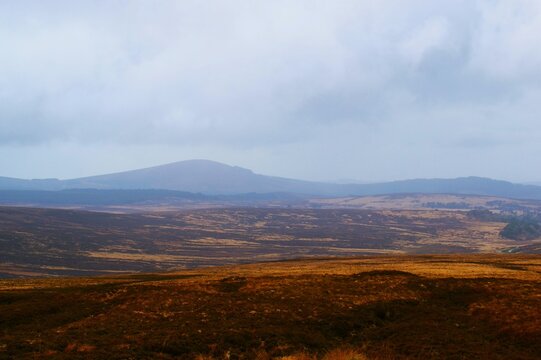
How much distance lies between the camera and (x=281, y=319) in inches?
1096

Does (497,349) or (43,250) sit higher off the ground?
(497,349)

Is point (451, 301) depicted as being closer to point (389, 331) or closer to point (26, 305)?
point (389, 331)

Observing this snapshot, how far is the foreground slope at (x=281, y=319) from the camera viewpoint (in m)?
23.3

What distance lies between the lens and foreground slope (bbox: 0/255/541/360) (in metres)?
23.3

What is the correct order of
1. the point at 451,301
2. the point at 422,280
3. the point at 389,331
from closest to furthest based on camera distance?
the point at 389,331 → the point at 451,301 → the point at 422,280

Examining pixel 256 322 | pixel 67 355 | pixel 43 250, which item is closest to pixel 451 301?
pixel 256 322

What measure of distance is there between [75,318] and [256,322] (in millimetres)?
11602

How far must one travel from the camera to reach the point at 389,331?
27.0 meters

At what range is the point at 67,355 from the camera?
21484mm

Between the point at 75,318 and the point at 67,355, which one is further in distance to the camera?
the point at 75,318

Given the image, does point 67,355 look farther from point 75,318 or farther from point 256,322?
point 256,322

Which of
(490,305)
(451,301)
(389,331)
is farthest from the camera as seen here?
(451,301)

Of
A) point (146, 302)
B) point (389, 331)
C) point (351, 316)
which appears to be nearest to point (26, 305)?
point (146, 302)

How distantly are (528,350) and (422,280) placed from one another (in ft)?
48.1
